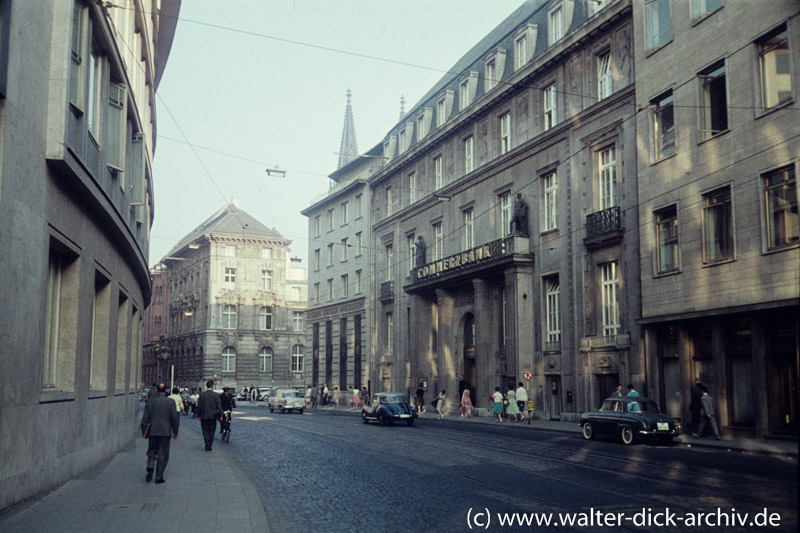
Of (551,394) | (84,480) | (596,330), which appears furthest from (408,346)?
(84,480)

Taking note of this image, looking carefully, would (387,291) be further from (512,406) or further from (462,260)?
(512,406)

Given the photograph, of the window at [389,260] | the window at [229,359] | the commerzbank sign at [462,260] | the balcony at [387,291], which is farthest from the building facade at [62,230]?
the window at [229,359]

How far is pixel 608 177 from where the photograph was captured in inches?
1283

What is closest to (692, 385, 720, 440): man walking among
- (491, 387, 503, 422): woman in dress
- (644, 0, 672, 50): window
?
(644, 0, 672, 50): window

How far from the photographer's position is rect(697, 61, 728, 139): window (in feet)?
81.4

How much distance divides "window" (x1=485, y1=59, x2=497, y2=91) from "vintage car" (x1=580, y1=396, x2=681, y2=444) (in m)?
23.2

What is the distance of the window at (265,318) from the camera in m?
93.3

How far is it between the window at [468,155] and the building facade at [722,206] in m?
15.9

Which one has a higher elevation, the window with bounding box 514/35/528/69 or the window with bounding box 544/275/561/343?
the window with bounding box 514/35/528/69

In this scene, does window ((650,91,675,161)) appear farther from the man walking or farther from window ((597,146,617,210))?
the man walking

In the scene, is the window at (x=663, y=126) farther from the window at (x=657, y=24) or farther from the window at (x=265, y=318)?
the window at (x=265, y=318)

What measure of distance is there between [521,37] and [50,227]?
3175 cm

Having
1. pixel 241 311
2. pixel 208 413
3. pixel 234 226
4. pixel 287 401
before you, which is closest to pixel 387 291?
pixel 287 401

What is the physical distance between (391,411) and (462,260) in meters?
11.5
